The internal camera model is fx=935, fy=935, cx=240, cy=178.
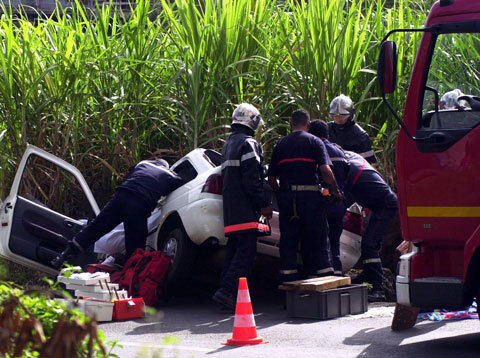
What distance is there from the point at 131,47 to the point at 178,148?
4.76 ft

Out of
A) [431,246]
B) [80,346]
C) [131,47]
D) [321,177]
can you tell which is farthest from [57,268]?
[80,346]

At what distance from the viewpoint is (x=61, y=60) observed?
11.6m

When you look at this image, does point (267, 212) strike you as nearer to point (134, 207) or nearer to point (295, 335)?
point (134, 207)

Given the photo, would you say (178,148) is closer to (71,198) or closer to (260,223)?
(71,198)

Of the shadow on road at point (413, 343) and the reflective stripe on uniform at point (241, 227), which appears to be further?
the reflective stripe on uniform at point (241, 227)

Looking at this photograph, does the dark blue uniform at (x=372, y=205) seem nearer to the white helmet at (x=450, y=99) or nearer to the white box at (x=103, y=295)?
the white box at (x=103, y=295)

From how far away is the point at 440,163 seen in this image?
20.1ft

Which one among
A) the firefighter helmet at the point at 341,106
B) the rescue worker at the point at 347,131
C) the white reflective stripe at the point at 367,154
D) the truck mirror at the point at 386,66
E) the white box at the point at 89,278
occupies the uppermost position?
the truck mirror at the point at 386,66

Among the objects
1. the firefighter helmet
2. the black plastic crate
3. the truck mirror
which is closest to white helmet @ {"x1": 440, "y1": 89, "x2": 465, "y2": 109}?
the truck mirror

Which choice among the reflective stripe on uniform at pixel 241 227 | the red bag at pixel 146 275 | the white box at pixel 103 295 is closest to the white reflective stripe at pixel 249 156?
the reflective stripe on uniform at pixel 241 227

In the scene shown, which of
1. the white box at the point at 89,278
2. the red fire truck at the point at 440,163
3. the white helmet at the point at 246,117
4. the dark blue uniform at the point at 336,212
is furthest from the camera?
the dark blue uniform at the point at 336,212

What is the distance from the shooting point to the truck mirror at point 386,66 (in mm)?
6121

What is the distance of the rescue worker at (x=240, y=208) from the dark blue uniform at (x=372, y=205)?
1.12 m

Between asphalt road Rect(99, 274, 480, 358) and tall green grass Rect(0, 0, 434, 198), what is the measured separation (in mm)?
2815
